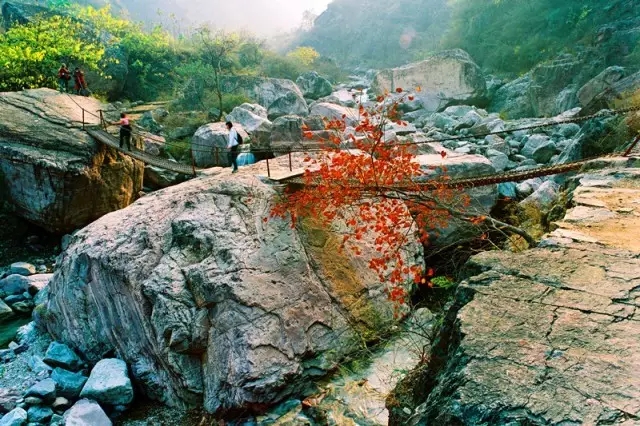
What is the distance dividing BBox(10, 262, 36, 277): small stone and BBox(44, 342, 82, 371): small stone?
4.21 m

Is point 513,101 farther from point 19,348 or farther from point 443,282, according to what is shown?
point 19,348

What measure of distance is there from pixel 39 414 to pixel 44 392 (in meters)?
0.31

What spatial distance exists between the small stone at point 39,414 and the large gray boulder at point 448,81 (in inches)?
924

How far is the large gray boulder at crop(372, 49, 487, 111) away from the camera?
25344 millimetres

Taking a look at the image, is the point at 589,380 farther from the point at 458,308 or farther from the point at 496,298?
the point at 458,308

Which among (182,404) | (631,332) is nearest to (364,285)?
(182,404)

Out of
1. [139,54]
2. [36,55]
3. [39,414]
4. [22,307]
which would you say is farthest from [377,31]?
[39,414]

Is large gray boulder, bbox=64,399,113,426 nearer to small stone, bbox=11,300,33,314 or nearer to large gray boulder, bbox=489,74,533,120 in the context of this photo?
small stone, bbox=11,300,33,314

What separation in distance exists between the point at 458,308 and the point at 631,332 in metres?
1.13

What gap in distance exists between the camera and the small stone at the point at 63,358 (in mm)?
6891

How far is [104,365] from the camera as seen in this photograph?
6375 mm

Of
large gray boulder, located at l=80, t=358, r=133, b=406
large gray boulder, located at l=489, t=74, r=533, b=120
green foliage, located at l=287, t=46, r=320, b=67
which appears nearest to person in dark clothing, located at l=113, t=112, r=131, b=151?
large gray boulder, located at l=80, t=358, r=133, b=406

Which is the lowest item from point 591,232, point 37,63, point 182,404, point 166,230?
point 182,404

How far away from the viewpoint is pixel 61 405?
6.16 m
